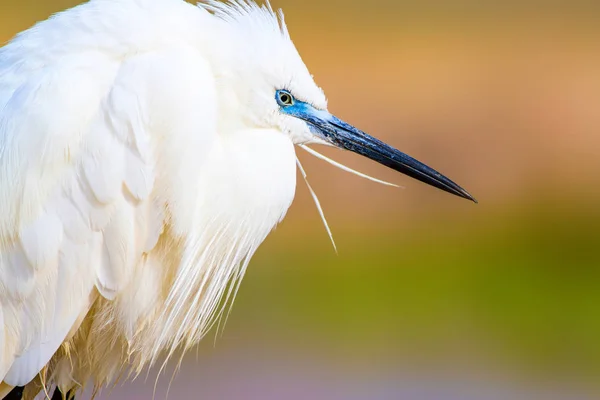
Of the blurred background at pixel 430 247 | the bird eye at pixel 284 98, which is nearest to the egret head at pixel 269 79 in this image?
the bird eye at pixel 284 98

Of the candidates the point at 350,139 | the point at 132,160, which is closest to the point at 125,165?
the point at 132,160

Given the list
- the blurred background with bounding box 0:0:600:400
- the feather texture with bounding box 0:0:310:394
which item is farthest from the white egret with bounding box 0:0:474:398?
the blurred background with bounding box 0:0:600:400

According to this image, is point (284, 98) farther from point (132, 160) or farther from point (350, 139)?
point (132, 160)

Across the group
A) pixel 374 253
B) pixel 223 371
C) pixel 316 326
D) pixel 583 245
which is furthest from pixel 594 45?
pixel 223 371

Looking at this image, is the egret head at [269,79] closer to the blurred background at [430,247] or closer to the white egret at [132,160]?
the white egret at [132,160]

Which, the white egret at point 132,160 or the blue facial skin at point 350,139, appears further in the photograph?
the blue facial skin at point 350,139

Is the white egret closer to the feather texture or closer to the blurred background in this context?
the feather texture

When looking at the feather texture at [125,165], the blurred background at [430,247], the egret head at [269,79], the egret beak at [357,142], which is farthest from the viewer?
the blurred background at [430,247]

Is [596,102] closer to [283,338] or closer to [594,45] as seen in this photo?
[594,45]
